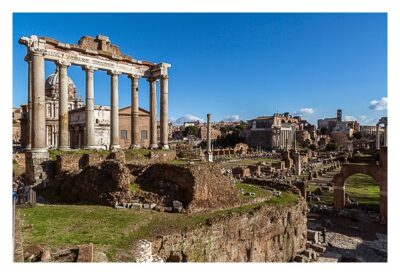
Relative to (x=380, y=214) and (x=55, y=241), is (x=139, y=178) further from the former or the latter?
(x=380, y=214)

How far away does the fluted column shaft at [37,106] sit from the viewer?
49.5ft

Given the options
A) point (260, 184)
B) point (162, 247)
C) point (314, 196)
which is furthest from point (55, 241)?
point (314, 196)

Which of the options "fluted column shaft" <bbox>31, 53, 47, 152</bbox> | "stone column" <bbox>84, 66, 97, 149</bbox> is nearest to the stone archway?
"stone column" <bbox>84, 66, 97, 149</bbox>

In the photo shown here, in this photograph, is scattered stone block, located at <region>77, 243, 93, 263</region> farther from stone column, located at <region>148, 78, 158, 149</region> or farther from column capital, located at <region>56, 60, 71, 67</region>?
stone column, located at <region>148, 78, 158, 149</region>

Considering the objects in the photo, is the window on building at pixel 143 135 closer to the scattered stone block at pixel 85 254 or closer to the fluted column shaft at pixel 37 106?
the fluted column shaft at pixel 37 106

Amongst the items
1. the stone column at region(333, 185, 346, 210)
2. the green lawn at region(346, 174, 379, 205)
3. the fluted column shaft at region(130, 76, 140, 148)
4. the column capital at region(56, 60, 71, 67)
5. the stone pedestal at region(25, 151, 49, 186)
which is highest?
the column capital at region(56, 60, 71, 67)

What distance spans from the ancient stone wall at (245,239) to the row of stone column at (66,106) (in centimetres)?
991

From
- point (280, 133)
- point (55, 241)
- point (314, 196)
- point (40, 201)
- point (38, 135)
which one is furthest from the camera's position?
point (280, 133)

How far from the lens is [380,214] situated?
19.7 m

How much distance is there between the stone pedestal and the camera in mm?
14289

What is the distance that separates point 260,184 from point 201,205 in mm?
9692

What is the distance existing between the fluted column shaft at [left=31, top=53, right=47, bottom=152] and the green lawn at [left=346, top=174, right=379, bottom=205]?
2288 centimetres

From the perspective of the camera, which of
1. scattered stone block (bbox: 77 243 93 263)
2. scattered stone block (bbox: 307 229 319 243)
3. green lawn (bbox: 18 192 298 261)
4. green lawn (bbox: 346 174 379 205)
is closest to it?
scattered stone block (bbox: 77 243 93 263)

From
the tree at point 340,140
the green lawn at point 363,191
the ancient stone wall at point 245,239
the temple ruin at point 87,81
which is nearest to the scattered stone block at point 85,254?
the ancient stone wall at point 245,239
